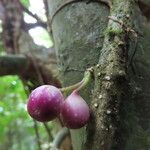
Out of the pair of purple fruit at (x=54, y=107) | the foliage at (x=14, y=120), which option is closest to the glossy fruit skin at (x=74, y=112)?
the pair of purple fruit at (x=54, y=107)

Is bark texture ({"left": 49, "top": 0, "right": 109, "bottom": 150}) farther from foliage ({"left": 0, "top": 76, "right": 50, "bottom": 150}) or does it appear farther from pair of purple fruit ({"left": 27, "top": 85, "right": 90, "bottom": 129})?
foliage ({"left": 0, "top": 76, "right": 50, "bottom": 150})

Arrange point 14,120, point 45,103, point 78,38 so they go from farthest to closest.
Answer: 1. point 14,120
2. point 78,38
3. point 45,103

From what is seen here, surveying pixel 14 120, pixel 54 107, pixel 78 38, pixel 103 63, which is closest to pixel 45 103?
pixel 54 107

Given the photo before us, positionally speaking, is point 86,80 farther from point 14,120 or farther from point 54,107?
point 14,120

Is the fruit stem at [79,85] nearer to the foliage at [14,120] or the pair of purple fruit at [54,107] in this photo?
the pair of purple fruit at [54,107]

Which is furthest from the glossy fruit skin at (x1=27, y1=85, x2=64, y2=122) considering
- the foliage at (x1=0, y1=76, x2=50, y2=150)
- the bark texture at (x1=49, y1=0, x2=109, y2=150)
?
the foliage at (x1=0, y1=76, x2=50, y2=150)

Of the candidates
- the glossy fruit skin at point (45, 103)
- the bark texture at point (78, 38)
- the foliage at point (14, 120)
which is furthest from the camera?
the foliage at point (14, 120)
